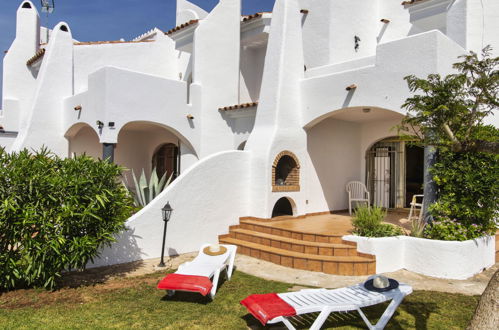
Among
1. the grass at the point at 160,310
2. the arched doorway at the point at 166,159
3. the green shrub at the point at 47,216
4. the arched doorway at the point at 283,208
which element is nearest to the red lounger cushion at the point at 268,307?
the grass at the point at 160,310

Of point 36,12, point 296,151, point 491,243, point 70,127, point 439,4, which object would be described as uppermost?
point 36,12

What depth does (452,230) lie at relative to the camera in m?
8.31

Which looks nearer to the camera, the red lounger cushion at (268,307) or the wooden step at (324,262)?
the red lounger cushion at (268,307)

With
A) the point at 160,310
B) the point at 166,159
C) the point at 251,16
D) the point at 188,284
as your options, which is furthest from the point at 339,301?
the point at 166,159

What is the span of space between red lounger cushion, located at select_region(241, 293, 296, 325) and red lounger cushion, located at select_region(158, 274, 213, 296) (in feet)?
3.72

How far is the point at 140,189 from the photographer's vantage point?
1123 cm

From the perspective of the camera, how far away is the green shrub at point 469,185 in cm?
813

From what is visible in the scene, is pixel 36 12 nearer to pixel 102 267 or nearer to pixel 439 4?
pixel 102 267

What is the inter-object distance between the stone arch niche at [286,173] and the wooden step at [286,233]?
130 cm

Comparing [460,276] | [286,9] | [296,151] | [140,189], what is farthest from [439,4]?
[140,189]

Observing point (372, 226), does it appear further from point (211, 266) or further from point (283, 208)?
point (283, 208)

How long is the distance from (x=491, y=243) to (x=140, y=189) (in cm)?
969

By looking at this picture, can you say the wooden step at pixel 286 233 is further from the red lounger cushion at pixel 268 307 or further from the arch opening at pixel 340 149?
the red lounger cushion at pixel 268 307

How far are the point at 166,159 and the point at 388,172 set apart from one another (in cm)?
1002
